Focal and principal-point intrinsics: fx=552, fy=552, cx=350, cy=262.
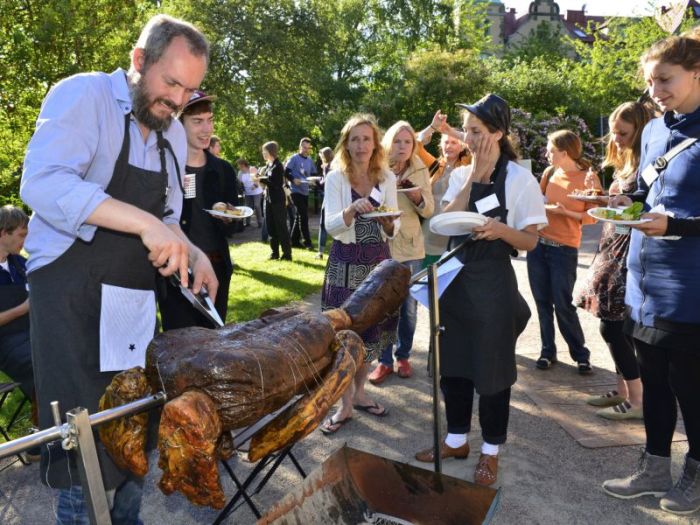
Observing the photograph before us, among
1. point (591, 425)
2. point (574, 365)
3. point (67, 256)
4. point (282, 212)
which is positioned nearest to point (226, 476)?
point (67, 256)

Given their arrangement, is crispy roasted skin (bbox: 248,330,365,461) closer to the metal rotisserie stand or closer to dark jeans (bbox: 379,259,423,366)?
the metal rotisserie stand

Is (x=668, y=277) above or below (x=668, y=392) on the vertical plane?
above

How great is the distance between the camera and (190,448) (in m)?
1.42

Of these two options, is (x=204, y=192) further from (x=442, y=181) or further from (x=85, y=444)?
(x=85, y=444)

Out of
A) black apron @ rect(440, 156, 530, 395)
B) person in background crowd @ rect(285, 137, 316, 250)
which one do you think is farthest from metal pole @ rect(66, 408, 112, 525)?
person in background crowd @ rect(285, 137, 316, 250)

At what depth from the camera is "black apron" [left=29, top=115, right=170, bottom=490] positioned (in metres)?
1.81

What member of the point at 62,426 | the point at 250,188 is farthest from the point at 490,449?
the point at 250,188

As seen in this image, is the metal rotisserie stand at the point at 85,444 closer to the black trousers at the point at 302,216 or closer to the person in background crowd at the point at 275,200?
the person in background crowd at the point at 275,200

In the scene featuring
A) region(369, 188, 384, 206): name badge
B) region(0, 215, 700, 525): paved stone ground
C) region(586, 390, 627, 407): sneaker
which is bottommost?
region(0, 215, 700, 525): paved stone ground

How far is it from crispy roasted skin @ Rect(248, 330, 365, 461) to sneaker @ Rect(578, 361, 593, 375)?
11.8ft

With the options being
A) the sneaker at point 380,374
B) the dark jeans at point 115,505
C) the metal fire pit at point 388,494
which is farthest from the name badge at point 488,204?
the sneaker at point 380,374

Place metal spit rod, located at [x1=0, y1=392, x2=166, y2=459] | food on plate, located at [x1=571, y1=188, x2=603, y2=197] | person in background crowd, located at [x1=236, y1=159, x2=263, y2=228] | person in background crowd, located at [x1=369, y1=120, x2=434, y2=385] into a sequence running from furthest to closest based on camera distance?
1. person in background crowd, located at [x1=236, y1=159, x2=263, y2=228]
2. person in background crowd, located at [x1=369, y1=120, x2=434, y2=385]
3. food on plate, located at [x1=571, y1=188, x2=603, y2=197]
4. metal spit rod, located at [x1=0, y1=392, x2=166, y2=459]

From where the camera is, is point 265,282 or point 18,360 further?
point 265,282

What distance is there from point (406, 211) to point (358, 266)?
1124 millimetres
